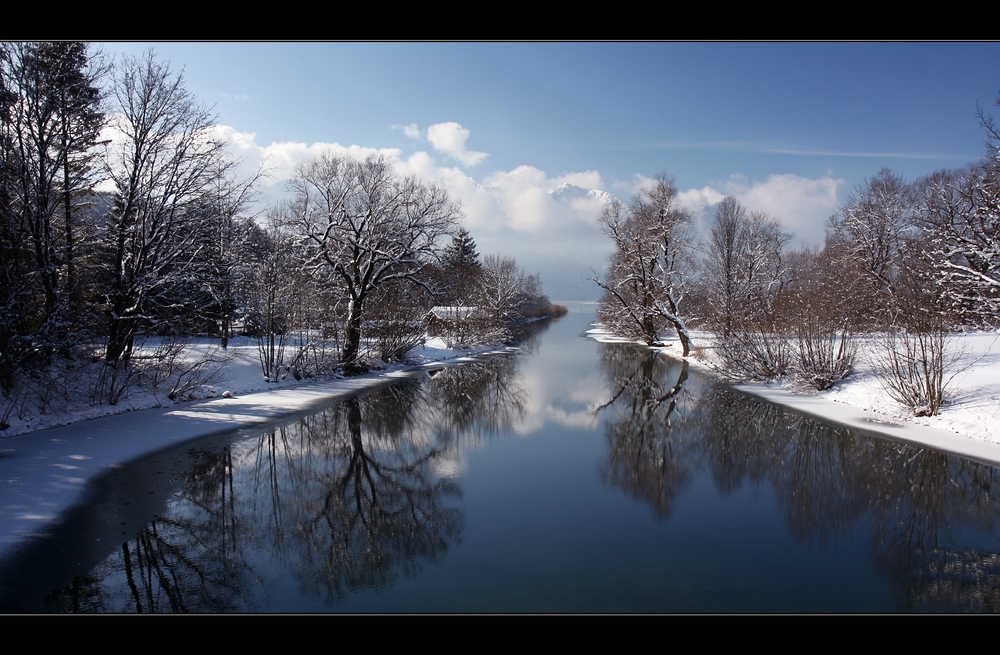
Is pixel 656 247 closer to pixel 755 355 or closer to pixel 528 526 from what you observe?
pixel 755 355


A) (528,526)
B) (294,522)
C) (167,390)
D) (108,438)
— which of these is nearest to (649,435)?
(528,526)

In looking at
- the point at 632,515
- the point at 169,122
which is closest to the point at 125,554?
the point at 632,515

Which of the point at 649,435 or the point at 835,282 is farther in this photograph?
the point at 835,282

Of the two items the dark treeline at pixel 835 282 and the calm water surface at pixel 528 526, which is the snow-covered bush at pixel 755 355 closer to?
the dark treeline at pixel 835 282

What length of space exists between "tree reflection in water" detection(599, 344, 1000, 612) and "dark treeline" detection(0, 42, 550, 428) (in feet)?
40.6

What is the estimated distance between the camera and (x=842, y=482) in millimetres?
8531

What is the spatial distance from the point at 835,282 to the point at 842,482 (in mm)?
12159

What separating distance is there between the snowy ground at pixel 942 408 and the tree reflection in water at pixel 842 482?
72cm

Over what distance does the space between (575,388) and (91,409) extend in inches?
563

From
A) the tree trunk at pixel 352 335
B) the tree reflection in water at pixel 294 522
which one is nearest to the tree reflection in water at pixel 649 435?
the tree reflection in water at pixel 294 522

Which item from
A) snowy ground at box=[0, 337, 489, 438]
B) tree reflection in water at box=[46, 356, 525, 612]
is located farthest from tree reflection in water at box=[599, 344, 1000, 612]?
snowy ground at box=[0, 337, 489, 438]

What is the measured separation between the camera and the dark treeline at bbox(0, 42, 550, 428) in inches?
470

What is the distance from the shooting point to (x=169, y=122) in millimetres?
16125
